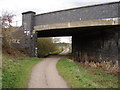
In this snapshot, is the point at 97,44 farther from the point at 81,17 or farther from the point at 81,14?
the point at 81,14

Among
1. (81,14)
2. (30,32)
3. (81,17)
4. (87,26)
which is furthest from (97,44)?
(30,32)

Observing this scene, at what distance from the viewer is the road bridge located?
12156 mm

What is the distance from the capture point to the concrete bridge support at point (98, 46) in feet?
40.8

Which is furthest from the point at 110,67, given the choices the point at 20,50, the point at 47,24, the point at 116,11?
the point at 20,50

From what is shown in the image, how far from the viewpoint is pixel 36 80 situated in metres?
7.60

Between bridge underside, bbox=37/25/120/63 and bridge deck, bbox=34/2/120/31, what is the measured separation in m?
0.88

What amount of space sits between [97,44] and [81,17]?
3.37 m

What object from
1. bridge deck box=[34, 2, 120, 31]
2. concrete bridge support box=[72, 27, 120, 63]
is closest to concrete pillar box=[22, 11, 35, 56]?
bridge deck box=[34, 2, 120, 31]

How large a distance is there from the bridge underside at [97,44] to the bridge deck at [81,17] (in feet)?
2.87

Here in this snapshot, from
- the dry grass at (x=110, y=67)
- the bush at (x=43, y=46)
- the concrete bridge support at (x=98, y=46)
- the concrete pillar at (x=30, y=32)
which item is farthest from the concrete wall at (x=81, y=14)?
the bush at (x=43, y=46)

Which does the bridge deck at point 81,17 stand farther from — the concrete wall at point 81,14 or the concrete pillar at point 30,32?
the concrete pillar at point 30,32

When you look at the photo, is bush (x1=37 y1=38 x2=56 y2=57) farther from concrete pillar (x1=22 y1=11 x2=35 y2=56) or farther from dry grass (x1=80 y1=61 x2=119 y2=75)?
dry grass (x1=80 y1=61 x2=119 y2=75)

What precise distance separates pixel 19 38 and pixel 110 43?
34.0ft

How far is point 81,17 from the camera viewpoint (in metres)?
13.5
